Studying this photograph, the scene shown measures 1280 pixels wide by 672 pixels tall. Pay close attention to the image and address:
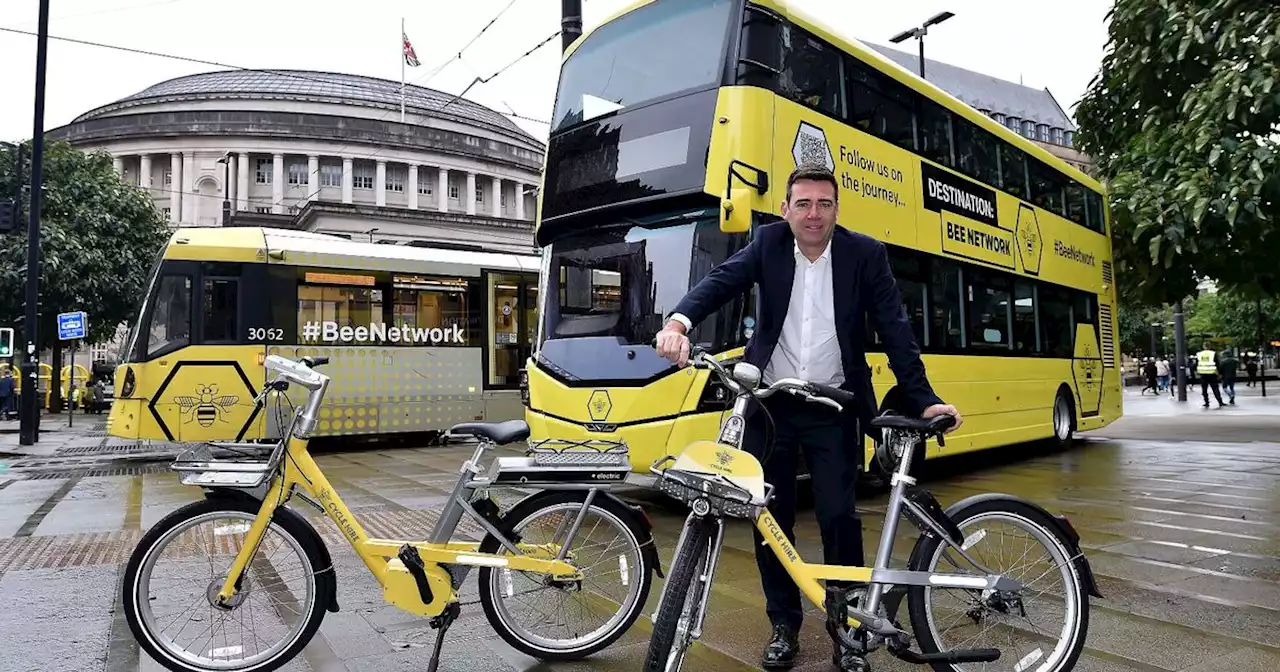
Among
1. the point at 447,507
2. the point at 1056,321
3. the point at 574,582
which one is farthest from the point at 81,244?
the point at 574,582

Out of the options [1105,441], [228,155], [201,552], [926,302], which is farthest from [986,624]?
[228,155]

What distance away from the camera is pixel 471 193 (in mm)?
65188

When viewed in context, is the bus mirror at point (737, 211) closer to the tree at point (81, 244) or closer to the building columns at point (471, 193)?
the tree at point (81, 244)

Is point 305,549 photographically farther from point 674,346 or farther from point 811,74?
point 811,74

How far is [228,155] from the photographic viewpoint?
5953 centimetres

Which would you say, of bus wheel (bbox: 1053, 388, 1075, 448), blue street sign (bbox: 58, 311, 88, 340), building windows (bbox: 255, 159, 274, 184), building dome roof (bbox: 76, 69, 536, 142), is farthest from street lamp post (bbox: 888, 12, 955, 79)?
building windows (bbox: 255, 159, 274, 184)

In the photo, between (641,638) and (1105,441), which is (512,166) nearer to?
(1105,441)

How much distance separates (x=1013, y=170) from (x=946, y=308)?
9.30 ft

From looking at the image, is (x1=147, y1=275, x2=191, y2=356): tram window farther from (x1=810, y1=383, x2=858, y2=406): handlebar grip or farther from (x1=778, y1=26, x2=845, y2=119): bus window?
(x1=810, y1=383, x2=858, y2=406): handlebar grip

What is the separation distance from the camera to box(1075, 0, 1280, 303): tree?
9.80m

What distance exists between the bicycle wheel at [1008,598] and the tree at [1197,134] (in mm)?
8515

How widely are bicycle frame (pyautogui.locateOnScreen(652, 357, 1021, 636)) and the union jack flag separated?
146 feet

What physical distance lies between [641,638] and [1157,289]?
1334cm

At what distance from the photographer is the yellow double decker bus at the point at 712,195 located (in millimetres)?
6895
